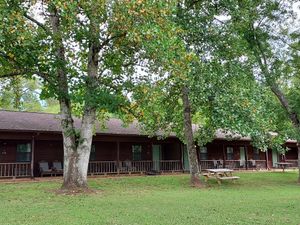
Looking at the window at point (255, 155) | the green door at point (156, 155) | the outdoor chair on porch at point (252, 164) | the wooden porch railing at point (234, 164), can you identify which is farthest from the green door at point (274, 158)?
the green door at point (156, 155)

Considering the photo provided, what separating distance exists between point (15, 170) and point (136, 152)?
905 cm

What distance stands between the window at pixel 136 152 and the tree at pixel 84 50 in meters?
9.97

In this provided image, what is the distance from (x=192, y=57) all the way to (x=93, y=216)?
23.1 feet

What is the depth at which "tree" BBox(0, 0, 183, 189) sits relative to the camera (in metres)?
11.2

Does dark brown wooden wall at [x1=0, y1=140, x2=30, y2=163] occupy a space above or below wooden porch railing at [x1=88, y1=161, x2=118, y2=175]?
above

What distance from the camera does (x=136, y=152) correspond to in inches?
989

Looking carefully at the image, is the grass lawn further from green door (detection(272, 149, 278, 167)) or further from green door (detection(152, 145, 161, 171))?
green door (detection(272, 149, 278, 167))

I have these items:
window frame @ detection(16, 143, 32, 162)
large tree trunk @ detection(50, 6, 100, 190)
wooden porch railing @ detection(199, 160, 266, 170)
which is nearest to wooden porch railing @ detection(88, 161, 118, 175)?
window frame @ detection(16, 143, 32, 162)

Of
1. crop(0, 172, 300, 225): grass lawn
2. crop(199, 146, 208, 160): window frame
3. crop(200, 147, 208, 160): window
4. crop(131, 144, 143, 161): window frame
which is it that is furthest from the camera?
crop(200, 147, 208, 160): window

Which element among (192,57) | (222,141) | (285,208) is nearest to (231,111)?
(192,57)

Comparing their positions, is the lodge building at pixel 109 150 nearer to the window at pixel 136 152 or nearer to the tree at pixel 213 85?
the window at pixel 136 152

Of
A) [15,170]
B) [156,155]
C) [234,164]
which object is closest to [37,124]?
[15,170]

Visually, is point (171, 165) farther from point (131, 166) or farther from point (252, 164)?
point (252, 164)

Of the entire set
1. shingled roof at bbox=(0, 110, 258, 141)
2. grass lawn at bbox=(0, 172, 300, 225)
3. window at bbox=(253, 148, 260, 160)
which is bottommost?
grass lawn at bbox=(0, 172, 300, 225)
